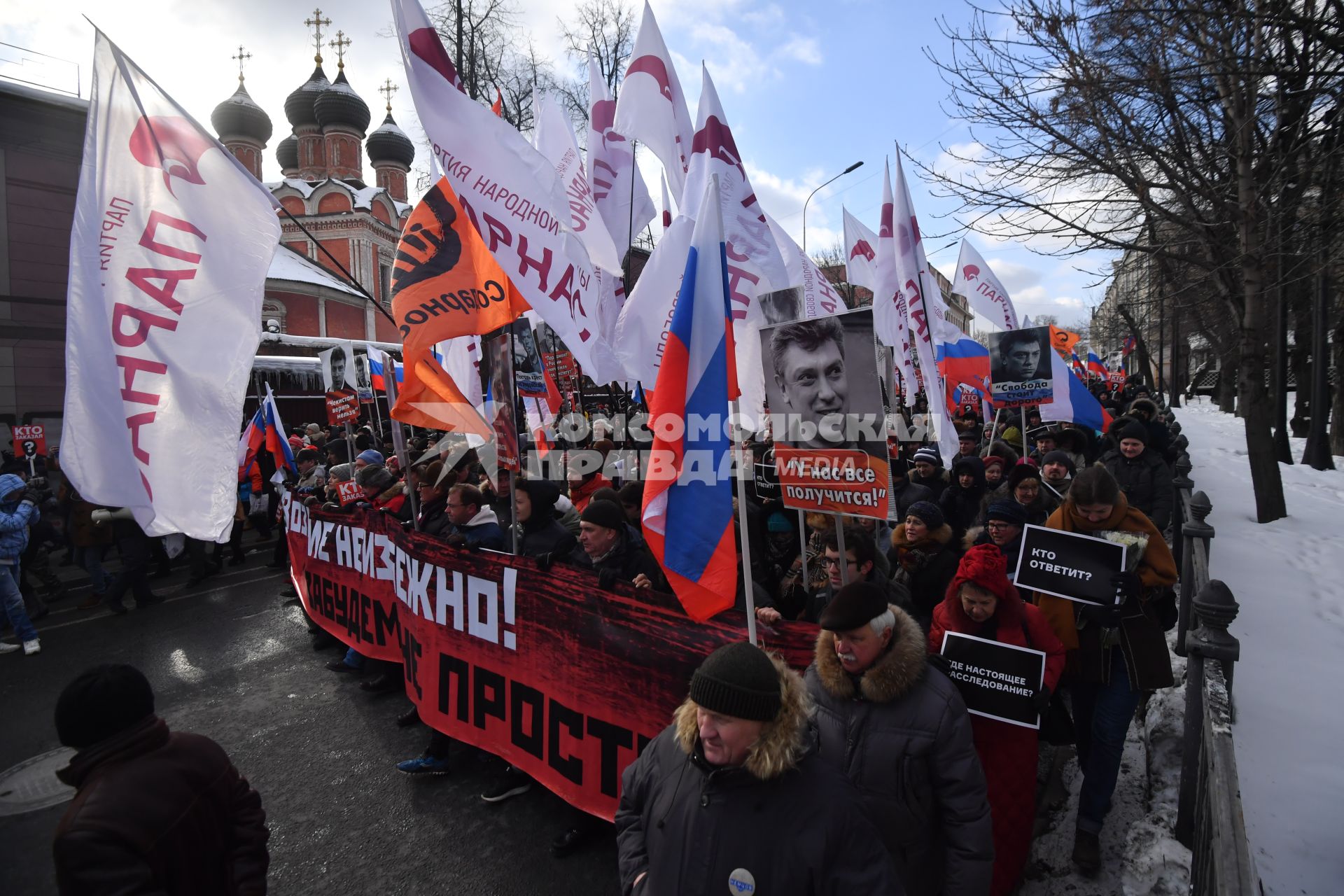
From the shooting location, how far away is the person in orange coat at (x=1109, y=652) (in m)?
3.25

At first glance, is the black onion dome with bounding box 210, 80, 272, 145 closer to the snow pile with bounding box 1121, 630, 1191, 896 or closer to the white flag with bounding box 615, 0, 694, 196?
the white flag with bounding box 615, 0, 694, 196

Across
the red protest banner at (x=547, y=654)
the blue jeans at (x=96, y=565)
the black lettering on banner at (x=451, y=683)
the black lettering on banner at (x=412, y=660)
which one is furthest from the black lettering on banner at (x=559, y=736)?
the blue jeans at (x=96, y=565)

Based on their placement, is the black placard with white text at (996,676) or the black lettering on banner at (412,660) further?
the black lettering on banner at (412,660)

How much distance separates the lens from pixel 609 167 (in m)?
7.89

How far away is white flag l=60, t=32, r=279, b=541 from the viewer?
9.02ft

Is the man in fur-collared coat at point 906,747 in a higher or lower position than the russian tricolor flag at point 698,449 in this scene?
lower

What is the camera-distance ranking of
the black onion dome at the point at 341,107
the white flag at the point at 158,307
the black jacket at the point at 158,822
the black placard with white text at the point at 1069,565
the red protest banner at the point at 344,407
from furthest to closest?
1. the black onion dome at the point at 341,107
2. the red protest banner at the point at 344,407
3. the black placard with white text at the point at 1069,565
4. the white flag at the point at 158,307
5. the black jacket at the point at 158,822

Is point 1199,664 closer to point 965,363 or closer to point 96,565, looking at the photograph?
point 965,363

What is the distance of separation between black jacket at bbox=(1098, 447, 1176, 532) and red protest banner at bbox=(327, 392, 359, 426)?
31.6 feet

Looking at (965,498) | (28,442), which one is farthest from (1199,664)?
(28,442)

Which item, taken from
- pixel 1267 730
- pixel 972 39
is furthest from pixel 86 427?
pixel 972 39

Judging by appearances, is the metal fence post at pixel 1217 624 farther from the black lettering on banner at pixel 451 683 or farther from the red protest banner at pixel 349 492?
the red protest banner at pixel 349 492

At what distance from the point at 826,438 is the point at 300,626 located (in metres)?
7.09

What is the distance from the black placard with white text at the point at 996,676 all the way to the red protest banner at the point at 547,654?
0.62 m
